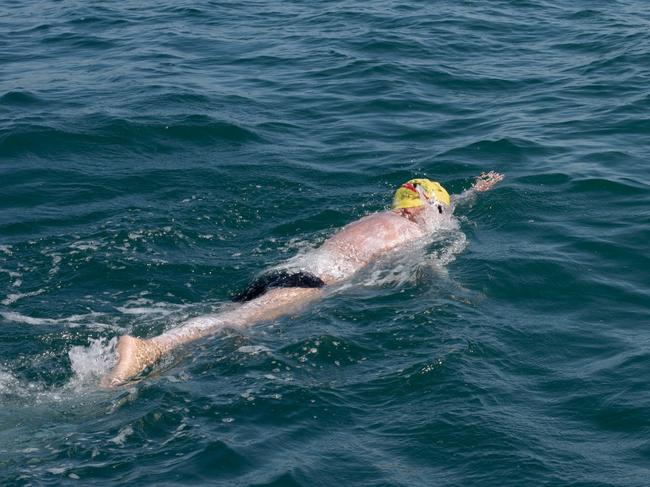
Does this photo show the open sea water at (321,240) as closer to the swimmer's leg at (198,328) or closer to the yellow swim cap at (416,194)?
the swimmer's leg at (198,328)

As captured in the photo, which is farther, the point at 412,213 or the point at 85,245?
the point at 412,213

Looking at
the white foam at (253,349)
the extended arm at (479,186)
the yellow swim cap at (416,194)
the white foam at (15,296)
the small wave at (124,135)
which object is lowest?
the white foam at (253,349)

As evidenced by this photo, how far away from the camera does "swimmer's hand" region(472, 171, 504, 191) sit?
17031mm

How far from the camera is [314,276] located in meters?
13.6

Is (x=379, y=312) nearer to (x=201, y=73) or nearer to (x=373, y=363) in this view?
(x=373, y=363)

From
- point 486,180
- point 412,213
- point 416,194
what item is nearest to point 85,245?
point 412,213

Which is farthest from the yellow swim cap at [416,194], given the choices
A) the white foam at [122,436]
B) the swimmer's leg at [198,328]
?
the white foam at [122,436]

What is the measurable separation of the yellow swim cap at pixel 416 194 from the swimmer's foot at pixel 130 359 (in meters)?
5.40

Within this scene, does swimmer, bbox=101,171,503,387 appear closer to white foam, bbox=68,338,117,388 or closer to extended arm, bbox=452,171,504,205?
extended arm, bbox=452,171,504,205

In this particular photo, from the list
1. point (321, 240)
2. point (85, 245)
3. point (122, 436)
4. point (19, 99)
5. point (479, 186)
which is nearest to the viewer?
point (122, 436)

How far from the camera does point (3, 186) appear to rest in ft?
57.2

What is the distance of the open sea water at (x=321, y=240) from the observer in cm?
1010

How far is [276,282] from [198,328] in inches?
59.3

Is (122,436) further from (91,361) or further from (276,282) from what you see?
(276,282)
